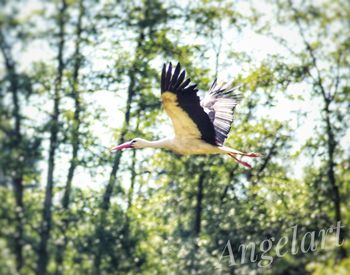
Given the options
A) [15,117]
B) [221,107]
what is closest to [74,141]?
[15,117]

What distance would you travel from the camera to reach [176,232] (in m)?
15.0

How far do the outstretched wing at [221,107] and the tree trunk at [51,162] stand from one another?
364 centimetres

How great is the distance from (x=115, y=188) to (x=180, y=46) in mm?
3021

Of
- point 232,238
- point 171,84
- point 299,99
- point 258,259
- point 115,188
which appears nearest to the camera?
point 171,84

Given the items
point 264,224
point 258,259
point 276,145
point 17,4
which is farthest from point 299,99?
point 17,4

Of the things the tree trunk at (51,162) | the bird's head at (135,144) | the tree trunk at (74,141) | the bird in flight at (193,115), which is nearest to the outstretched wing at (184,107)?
the bird in flight at (193,115)

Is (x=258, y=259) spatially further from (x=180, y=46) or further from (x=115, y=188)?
(x=180, y=46)

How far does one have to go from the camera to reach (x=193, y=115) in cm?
961

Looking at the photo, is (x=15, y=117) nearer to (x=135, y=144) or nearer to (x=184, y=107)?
(x=135, y=144)

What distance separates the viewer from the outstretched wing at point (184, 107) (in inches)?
355

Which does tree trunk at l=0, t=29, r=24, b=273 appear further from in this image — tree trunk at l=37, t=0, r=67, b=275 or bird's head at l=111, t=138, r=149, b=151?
bird's head at l=111, t=138, r=149, b=151

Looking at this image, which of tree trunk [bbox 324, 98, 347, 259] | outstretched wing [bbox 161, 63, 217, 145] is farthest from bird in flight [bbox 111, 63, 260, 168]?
tree trunk [bbox 324, 98, 347, 259]

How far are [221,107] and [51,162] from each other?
168 inches

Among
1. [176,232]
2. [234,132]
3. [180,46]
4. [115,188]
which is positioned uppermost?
[180,46]
